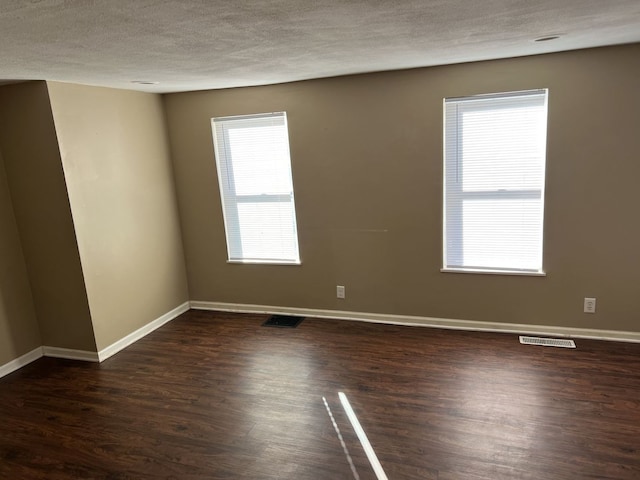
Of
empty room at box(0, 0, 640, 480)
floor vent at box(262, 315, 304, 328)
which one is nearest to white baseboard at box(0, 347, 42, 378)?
empty room at box(0, 0, 640, 480)

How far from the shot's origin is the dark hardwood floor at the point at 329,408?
90.0 inches

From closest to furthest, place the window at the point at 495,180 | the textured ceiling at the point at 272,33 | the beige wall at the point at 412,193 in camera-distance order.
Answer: the textured ceiling at the point at 272,33
the beige wall at the point at 412,193
the window at the point at 495,180

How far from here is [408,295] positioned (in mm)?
3941

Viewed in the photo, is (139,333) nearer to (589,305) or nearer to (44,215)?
(44,215)

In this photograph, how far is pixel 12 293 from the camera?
3543mm

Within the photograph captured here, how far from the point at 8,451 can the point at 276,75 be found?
3.09m

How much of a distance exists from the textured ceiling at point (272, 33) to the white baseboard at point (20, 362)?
87.1 inches

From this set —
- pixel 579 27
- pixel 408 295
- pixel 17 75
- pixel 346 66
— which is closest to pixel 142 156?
pixel 17 75

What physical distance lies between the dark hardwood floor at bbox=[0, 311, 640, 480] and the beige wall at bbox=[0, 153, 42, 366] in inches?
10.3

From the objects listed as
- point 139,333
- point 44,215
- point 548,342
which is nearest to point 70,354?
point 139,333

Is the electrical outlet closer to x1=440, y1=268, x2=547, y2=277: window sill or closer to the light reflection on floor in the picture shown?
x1=440, y1=268, x2=547, y2=277: window sill

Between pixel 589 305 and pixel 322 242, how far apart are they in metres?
2.28

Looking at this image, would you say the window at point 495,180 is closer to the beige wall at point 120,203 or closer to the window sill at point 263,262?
the window sill at point 263,262

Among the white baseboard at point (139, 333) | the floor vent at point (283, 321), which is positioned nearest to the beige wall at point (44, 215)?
the white baseboard at point (139, 333)
